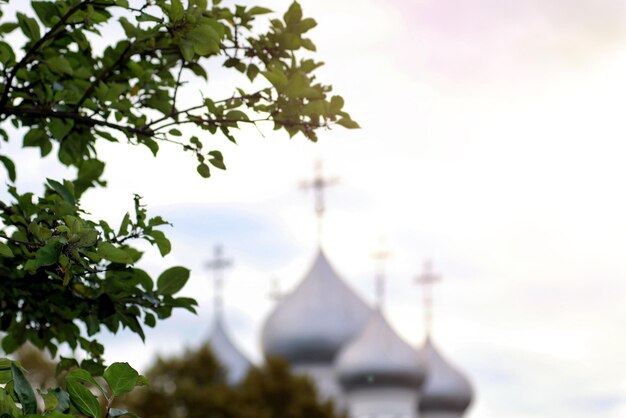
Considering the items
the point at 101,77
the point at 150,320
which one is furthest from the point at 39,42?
the point at 150,320

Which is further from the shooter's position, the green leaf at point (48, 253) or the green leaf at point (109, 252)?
the green leaf at point (109, 252)

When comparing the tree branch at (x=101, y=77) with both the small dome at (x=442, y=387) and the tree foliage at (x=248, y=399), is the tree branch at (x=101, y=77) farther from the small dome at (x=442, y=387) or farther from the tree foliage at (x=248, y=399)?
the small dome at (x=442, y=387)

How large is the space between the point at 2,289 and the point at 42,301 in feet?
0.60

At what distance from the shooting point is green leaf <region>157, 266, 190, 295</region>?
481 centimetres

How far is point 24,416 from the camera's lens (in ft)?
10.3

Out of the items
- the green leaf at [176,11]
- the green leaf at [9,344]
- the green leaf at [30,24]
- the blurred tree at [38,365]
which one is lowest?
the blurred tree at [38,365]

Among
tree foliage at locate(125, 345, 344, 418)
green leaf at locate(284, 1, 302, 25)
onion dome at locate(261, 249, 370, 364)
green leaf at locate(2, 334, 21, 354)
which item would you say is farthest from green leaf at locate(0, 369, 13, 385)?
onion dome at locate(261, 249, 370, 364)

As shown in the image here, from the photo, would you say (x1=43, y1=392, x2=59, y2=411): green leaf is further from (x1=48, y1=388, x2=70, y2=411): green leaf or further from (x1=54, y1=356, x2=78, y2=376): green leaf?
(x1=54, y1=356, x2=78, y2=376): green leaf

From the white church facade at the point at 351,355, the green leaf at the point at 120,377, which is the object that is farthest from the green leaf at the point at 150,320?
the white church facade at the point at 351,355

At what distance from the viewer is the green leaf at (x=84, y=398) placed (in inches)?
129

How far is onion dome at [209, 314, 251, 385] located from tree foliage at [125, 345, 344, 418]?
10.0 m

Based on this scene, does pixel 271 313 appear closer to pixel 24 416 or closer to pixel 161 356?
pixel 161 356

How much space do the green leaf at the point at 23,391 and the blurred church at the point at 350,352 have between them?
38892mm

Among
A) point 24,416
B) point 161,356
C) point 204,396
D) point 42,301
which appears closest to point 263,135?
point 42,301
